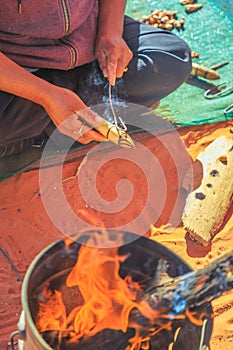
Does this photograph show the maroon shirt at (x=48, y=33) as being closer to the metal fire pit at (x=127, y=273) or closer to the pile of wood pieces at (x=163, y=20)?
the metal fire pit at (x=127, y=273)

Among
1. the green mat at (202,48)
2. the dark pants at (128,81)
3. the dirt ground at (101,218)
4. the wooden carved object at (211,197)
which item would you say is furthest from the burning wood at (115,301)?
the green mat at (202,48)

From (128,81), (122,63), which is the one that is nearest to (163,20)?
(128,81)

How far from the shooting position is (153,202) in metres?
2.54

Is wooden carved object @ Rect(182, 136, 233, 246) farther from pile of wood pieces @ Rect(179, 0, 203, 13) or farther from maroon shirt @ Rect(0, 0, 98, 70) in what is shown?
pile of wood pieces @ Rect(179, 0, 203, 13)

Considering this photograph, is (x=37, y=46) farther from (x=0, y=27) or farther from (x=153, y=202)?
(x=153, y=202)

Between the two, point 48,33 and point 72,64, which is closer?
point 48,33

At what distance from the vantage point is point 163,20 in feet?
10.8

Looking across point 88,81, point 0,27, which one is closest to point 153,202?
point 88,81

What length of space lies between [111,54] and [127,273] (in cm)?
92

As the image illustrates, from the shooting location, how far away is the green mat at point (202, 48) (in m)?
2.90

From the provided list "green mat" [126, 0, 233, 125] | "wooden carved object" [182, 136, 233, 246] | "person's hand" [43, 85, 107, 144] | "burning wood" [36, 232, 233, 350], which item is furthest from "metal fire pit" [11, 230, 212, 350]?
"green mat" [126, 0, 233, 125]

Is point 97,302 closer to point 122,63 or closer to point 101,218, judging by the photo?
point 101,218

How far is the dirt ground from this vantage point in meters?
2.17

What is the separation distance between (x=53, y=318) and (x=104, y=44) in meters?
1.11
